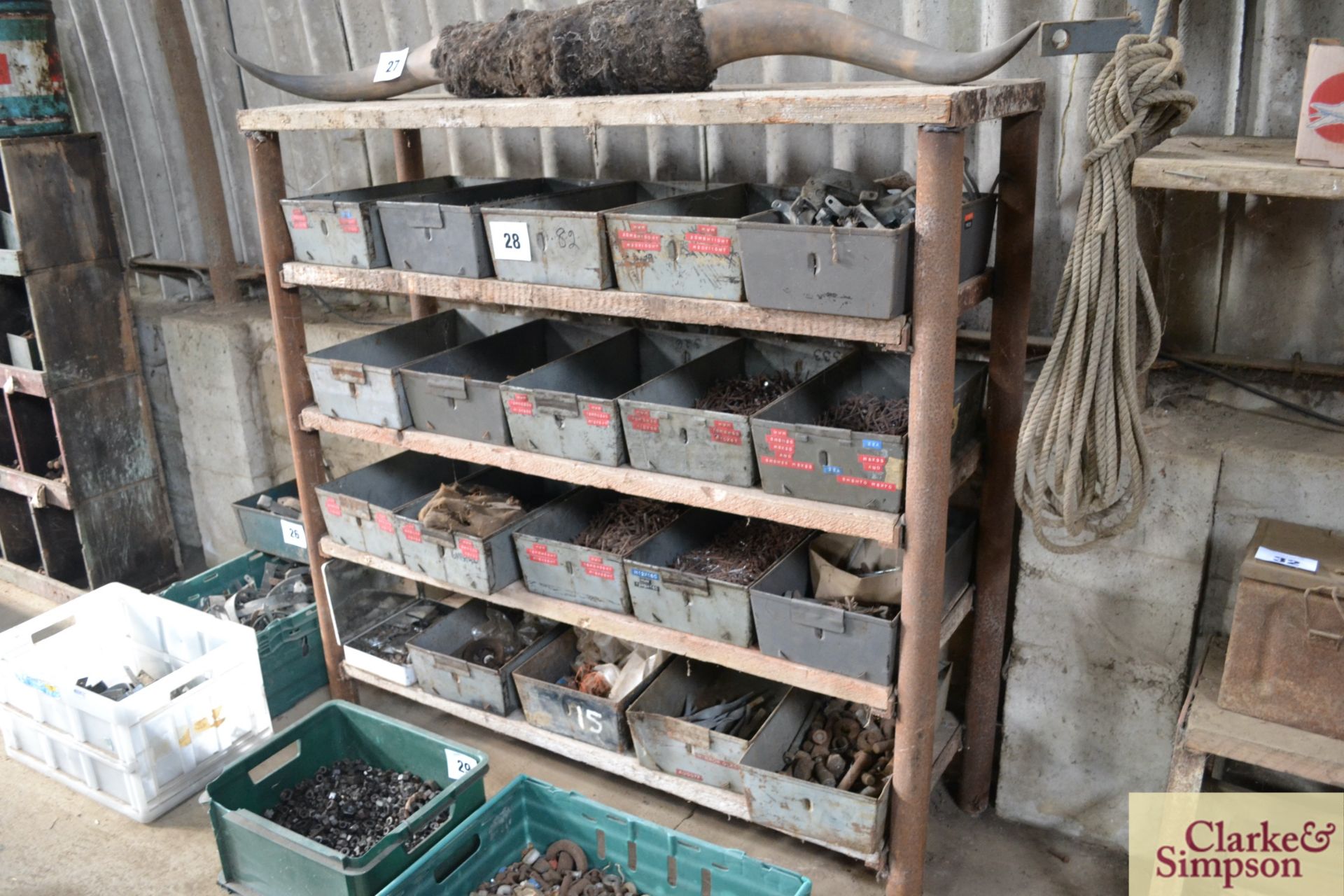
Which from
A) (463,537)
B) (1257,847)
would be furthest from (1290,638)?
(463,537)

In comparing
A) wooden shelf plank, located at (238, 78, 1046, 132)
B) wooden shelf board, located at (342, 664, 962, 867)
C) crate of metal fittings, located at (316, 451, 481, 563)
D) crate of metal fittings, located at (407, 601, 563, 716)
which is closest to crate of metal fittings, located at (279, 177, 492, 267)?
wooden shelf plank, located at (238, 78, 1046, 132)

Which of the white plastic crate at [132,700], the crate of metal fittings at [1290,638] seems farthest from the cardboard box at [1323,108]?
the white plastic crate at [132,700]

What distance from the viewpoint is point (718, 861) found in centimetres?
232

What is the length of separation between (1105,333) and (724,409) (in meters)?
0.92

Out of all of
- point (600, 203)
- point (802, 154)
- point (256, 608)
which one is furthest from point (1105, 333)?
point (256, 608)

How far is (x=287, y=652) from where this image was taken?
3.28 m

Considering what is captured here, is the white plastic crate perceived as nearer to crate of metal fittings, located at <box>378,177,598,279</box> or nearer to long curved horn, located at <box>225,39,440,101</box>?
crate of metal fittings, located at <box>378,177,598,279</box>

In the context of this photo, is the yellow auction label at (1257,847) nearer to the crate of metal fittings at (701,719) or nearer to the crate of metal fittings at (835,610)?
the crate of metal fittings at (835,610)

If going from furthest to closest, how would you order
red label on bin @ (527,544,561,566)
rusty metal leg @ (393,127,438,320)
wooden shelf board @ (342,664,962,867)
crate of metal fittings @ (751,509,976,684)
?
rusty metal leg @ (393,127,438,320), red label on bin @ (527,544,561,566), wooden shelf board @ (342,664,962,867), crate of metal fittings @ (751,509,976,684)

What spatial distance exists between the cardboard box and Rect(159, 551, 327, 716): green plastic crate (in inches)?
109

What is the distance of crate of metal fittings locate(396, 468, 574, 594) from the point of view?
8.59 feet

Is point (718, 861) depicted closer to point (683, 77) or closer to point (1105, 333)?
point (1105, 333)

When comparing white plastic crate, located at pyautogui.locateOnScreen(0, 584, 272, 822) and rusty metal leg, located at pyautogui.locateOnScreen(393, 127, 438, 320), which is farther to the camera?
rusty metal leg, located at pyautogui.locateOnScreen(393, 127, 438, 320)

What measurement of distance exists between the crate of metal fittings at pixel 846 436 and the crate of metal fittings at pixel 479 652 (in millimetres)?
1024
